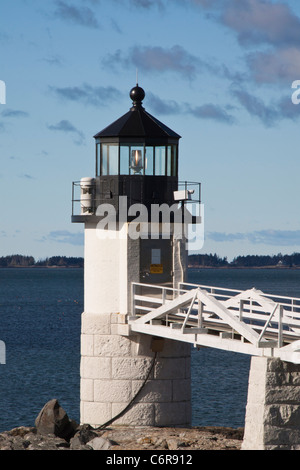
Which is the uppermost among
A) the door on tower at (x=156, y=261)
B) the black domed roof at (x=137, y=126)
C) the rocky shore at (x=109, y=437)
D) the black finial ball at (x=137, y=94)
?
the black finial ball at (x=137, y=94)

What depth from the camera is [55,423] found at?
2217 cm

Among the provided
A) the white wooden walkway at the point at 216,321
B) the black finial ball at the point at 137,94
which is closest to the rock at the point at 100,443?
the white wooden walkway at the point at 216,321

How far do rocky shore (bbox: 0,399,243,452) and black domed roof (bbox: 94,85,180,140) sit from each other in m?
6.90

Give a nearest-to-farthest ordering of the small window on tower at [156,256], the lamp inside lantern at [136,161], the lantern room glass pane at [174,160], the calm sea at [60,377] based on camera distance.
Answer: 1. the small window on tower at [156,256]
2. the lamp inside lantern at [136,161]
3. the lantern room glass pane at [174,160]
4. the calm sea at [60,377]

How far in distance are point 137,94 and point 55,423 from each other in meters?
8.57

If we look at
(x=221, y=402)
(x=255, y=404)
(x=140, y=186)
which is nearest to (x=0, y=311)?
(x=221, y=402)

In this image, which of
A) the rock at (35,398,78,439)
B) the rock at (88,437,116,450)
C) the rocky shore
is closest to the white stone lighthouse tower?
the rocky shore

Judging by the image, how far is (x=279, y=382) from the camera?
18.5 m

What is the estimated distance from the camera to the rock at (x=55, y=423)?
22156 mm

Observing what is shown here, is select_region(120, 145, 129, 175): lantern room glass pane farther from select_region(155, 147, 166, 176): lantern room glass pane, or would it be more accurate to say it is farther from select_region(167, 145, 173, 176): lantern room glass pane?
select_region(167, 145, 173, 176): lantern room glass pane

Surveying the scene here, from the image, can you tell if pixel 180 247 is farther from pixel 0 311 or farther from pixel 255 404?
pixel 0 311

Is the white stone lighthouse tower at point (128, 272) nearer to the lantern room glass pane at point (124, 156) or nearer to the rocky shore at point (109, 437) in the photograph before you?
the lantern room glass pane at point (124, 156)

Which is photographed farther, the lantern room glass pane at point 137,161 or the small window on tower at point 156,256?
the lantern room glass pane at point 137,161

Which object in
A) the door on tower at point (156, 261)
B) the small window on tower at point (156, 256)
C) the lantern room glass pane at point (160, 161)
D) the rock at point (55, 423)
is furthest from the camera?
the lantern room glass pane at point (160, 161)
